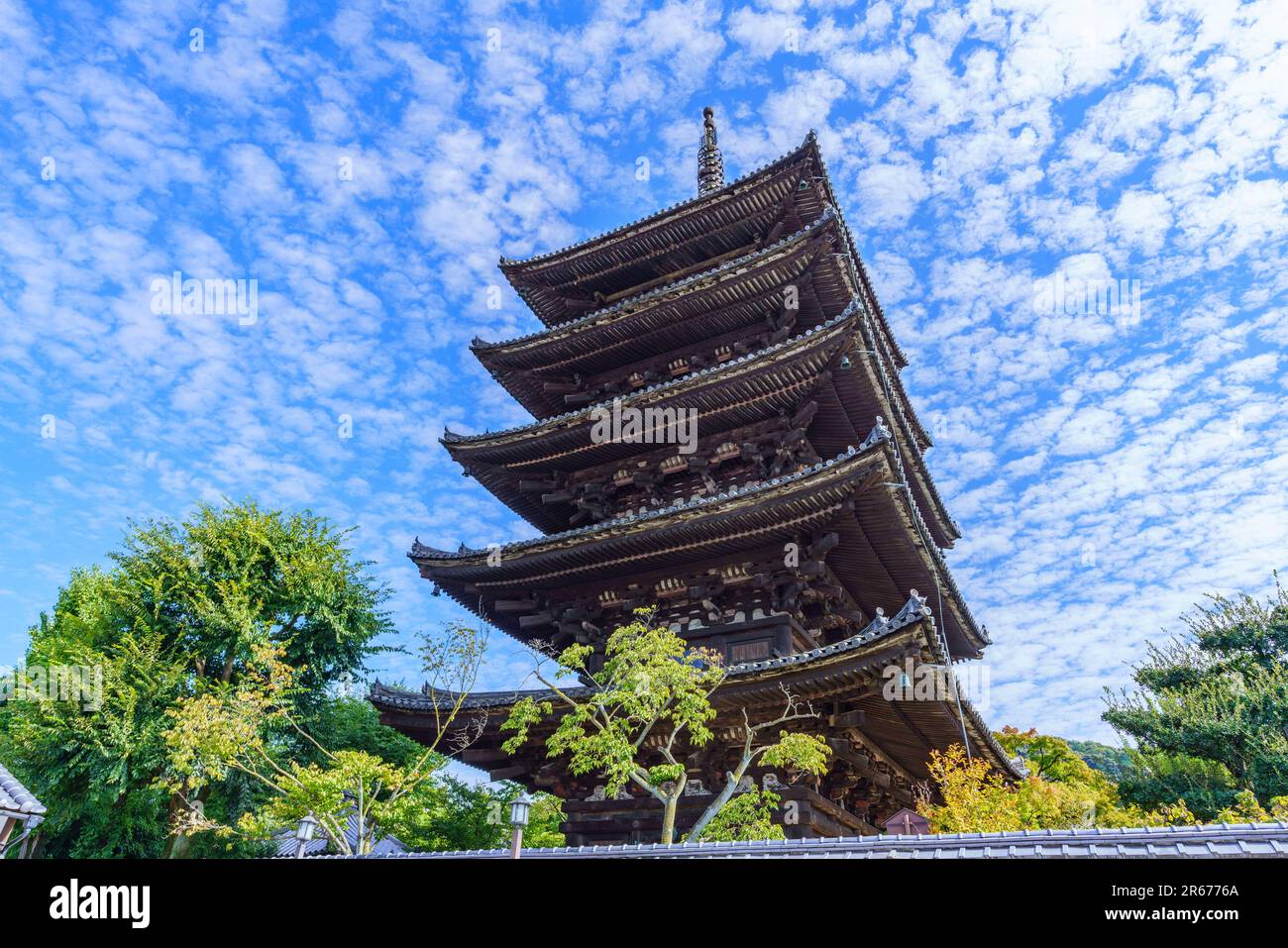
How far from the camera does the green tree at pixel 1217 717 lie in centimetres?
1950

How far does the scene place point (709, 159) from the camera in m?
25.6

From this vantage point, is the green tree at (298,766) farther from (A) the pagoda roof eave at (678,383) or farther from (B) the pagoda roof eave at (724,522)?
(A) the pagoda roof eave at (678,383)

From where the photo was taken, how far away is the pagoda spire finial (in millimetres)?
24812

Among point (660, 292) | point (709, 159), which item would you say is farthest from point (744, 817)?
point (709, 159)

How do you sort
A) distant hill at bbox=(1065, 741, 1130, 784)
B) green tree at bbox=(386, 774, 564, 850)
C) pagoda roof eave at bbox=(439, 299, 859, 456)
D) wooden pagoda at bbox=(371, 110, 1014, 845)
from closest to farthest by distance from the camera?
1. wooden pagoda at bbox=(371, 110, 1014, 845)
2. pagoda roof eave at bbox=(439, 299, 859, 456)
3. green tree at bbox=(386, 774, 564, 850)
4. distant hill at bbox=(1065, 741, 1130, 784)

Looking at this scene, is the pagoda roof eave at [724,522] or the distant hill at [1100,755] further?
the distant hill at [1100,755]

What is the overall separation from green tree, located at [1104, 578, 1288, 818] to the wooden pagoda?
642 cm

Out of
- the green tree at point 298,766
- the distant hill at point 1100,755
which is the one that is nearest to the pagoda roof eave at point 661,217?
the green tree at point 298,766

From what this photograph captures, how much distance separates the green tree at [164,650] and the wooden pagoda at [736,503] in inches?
212

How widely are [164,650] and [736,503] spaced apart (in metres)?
14.9

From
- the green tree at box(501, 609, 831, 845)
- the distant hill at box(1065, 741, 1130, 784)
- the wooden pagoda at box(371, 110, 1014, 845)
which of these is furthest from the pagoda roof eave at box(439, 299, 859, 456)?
the distant hill at box(1065, 741, 1130, 784)

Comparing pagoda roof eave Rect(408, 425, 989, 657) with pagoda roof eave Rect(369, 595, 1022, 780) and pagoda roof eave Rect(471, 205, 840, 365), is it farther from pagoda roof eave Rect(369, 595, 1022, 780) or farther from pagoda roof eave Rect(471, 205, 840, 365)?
pagoda roof eave Rect(471, 205, 840, 365)
